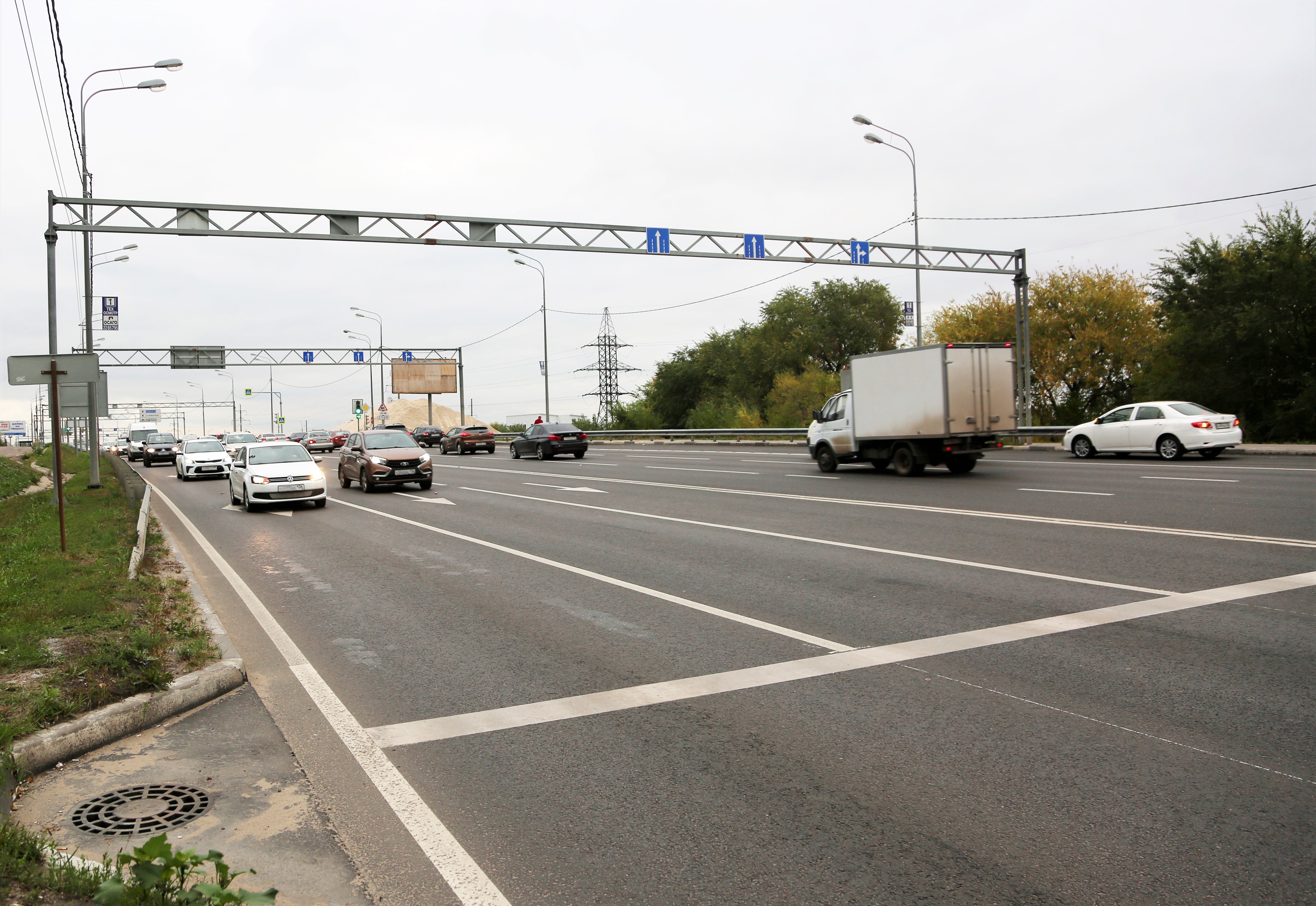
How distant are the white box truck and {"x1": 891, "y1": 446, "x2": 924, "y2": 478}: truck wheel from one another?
0.06 ft

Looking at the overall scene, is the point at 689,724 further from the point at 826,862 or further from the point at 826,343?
the point at 826,343

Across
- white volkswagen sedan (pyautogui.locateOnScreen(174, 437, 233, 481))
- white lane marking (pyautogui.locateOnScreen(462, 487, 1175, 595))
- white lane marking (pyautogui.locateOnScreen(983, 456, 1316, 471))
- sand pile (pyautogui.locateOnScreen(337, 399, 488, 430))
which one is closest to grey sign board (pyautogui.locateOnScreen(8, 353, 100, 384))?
white lane marking (pyautogui.locateOnScreen(462, 487, 1175, 595))

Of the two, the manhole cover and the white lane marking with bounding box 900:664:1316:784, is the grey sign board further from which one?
the white lane marking with bounding box 900:664:1316:784

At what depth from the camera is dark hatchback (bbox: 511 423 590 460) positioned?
36.0 meters

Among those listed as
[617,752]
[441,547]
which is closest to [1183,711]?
[617,752]

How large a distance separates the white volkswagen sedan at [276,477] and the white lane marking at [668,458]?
581 inches

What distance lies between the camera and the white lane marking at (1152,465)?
62.0 ft

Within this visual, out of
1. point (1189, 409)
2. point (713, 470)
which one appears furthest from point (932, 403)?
point (1189, 409)

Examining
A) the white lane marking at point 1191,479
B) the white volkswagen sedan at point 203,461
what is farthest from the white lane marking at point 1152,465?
the white volkswagen sedan at point 203,461

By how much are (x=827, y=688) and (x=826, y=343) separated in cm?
6250

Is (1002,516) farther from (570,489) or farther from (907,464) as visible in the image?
(570,489)

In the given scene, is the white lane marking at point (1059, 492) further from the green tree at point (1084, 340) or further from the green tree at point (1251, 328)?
the green tree at point (1084, 340)

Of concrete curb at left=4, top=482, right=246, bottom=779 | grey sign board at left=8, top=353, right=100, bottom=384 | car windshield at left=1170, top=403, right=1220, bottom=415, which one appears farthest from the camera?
car windshield at left=1170, top=403, right=1220, bottom=415

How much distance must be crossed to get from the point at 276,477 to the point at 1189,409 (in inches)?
873
